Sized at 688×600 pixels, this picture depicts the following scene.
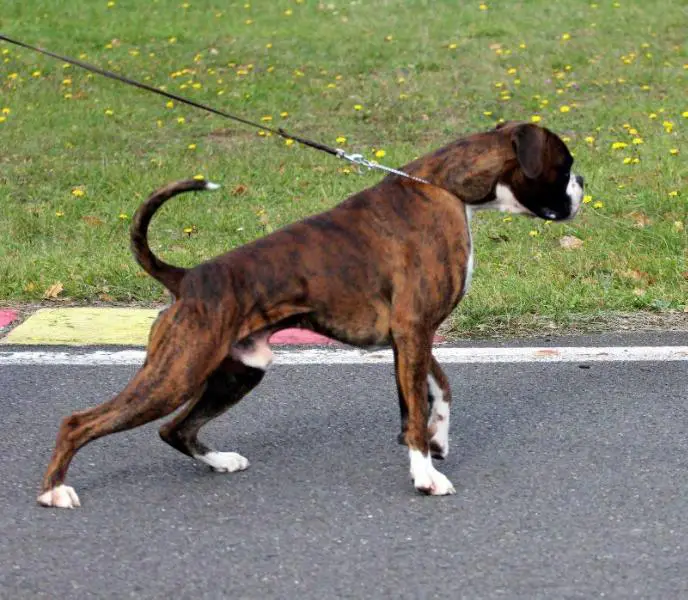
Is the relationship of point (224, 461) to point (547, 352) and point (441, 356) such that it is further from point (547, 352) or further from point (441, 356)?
point (547, 352)

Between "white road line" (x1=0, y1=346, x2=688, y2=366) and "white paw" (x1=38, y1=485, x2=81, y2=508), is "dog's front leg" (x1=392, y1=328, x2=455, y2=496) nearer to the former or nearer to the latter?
"white paw" (x1=38, y1=485, x2=81, y2=508)

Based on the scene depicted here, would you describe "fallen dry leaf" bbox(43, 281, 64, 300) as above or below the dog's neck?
below

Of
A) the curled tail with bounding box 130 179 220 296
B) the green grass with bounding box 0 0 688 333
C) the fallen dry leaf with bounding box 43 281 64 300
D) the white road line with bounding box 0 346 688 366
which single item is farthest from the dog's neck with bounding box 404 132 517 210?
the fallen dry leaf with bounding box 43 281 64 300

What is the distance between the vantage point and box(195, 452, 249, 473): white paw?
14.0ft

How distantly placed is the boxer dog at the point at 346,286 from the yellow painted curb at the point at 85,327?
1.54 meters

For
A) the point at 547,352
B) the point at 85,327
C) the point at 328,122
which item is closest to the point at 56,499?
the point at 85,327

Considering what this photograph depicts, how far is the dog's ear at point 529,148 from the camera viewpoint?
4.04 m

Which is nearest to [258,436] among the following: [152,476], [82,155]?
[152,476]

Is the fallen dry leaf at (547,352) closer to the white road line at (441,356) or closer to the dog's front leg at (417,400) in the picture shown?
the white road line at (441,356)

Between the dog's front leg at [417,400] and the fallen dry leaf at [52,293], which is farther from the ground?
the dog's front leg at [417,400]

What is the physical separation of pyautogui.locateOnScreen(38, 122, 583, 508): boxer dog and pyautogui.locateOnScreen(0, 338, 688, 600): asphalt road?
0.19 meters

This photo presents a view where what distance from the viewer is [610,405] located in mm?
4840

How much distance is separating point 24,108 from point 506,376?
6.22 meters

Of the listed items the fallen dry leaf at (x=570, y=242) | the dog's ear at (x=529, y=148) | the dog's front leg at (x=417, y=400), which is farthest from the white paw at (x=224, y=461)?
the fallen dry leaf at (x=570, y=242)
